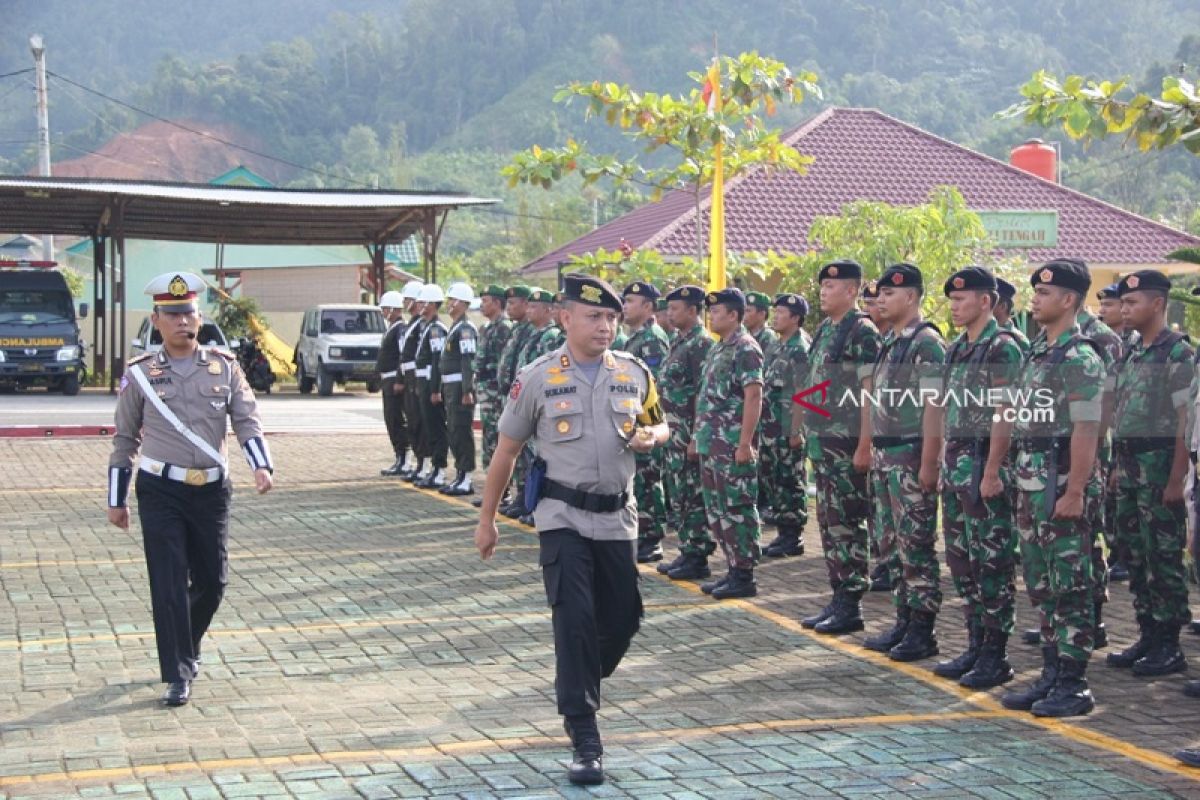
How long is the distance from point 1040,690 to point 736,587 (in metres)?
2.91

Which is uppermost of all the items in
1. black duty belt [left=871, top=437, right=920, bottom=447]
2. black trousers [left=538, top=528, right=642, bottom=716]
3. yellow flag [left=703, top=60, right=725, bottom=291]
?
yellow flag [left=703, top=60, right=725, bottom=291]

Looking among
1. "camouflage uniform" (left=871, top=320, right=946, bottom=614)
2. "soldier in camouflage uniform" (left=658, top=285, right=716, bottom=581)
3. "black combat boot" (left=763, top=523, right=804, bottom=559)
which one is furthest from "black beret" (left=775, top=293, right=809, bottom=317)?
"camouflage uniform" (left=871, top=320, right=946, bottom=614)

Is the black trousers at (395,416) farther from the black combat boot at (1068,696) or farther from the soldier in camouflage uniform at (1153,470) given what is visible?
the black combat boot at (1068,696)

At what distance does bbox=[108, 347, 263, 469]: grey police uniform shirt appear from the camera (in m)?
7.44

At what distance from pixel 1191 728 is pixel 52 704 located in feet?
16.4

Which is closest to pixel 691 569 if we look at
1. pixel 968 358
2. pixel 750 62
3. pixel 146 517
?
pixel 968 358

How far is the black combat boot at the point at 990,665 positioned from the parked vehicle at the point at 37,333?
26231 mm

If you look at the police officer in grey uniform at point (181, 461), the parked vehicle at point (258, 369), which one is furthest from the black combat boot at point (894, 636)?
the parked vehicle at point (258, 369)

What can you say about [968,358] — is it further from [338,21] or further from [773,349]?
[338,21]

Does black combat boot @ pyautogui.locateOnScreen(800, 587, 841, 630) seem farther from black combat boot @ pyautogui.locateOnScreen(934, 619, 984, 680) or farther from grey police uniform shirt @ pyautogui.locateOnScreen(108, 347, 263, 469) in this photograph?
grey police uniform shirt @ pyautogui.locateOnScreen(108, 347, 263, 469)

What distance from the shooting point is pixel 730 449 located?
384 inches

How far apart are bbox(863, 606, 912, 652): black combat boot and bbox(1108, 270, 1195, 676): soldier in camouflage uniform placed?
3.41 ft

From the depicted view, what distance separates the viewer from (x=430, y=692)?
735cm

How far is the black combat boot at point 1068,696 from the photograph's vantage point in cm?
693
